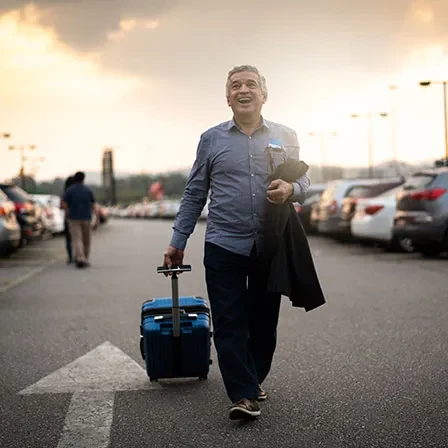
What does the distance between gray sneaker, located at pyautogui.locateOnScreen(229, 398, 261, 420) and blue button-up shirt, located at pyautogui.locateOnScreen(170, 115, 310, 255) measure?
31.8 inches

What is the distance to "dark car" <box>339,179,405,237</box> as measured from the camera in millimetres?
20312

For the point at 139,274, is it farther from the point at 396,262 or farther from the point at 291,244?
the point at 291,244

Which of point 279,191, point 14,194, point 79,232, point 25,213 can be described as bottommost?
point 79,232

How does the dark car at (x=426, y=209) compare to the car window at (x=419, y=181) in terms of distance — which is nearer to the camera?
the dark car at (x=426, y=209)

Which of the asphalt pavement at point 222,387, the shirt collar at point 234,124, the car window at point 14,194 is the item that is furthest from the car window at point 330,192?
the shirt collar at point 234,124

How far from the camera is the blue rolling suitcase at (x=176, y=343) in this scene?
5527 mm

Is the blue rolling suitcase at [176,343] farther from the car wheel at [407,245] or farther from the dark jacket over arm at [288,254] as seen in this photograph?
the car wheel at [407,245]

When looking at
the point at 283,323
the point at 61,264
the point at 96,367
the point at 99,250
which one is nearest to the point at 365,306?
the point at 283,323

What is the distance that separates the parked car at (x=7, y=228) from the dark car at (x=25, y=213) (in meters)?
2.65

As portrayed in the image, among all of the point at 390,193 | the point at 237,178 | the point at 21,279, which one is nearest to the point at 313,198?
the point at 390,193

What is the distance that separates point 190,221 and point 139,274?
955cm

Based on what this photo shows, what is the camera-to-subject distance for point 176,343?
5543 mm

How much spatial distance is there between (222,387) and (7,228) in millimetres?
11624

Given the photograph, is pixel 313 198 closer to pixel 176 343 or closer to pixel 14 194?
pixel 14 194
